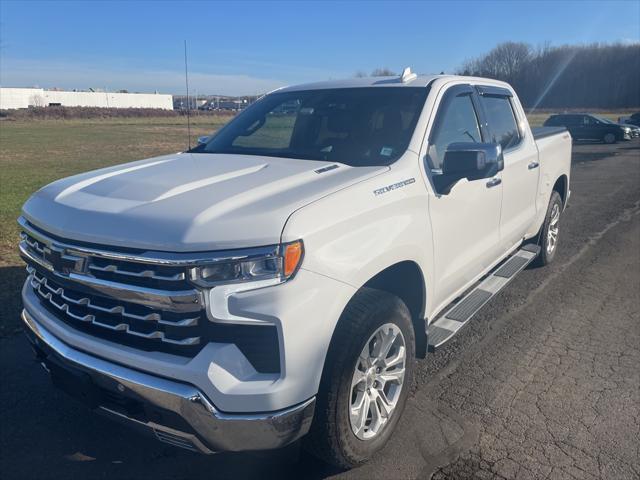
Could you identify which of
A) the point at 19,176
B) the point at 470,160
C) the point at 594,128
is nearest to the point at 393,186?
the point at 470,160

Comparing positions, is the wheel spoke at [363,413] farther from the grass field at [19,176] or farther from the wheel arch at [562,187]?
the wheel arch at [562,187]

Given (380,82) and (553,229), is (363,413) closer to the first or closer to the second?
(380,82)

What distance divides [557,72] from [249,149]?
111m

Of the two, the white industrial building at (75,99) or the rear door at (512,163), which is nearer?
the rear door at (512,163)

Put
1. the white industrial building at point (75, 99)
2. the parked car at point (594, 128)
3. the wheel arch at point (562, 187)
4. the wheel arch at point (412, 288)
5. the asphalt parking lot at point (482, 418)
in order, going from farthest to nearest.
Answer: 1. the white industrial building at point (75, 99)
2. the parked car at point (594, 128)
3. the wheel arch at point (562, 187)
4. the wheel arch at point (412, 288)
5. the asphalt parking lot at point (482, 418)

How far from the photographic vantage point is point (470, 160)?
10.6 ft

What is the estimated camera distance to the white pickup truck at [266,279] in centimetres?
230

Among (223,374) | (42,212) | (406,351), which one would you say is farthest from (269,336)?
(42,212)

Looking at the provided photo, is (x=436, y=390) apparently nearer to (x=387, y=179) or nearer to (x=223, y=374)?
(x=387, y=179)

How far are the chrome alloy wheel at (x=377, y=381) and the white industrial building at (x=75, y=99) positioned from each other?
109482 millimetres

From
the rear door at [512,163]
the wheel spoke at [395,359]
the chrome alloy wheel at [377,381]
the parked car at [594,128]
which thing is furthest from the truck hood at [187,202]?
the parked car at [594,128]

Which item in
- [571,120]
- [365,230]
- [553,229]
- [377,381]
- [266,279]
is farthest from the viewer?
[571,120]

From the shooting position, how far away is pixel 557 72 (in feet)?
335

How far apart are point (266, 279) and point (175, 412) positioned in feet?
2.22
